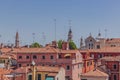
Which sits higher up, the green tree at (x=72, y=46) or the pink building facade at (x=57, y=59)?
the green tree at (x=72, y=46)

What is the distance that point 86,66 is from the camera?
4609cm

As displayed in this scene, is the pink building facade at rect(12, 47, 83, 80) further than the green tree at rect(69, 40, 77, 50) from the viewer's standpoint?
No

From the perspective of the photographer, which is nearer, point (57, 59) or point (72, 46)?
point (57, 59)

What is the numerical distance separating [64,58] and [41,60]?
10.8 ft

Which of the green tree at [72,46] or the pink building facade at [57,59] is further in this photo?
the green tree at [72,46]

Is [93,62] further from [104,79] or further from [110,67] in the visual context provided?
[104,79]

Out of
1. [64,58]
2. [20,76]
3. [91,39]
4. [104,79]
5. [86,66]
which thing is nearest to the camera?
[20,76]

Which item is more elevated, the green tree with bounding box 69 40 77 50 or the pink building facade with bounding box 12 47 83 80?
the green tree with bounding box 69 40 77 50

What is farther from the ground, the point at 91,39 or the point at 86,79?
the point at 91,39

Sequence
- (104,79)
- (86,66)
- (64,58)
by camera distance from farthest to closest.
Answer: (86,66) < (64,58) < (104,79)

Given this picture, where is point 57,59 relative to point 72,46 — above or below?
below

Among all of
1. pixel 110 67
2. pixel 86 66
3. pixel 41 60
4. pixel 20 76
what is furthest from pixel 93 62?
pixel 20 76

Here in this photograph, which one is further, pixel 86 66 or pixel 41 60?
pixel 86 66

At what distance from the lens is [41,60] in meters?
42.1
